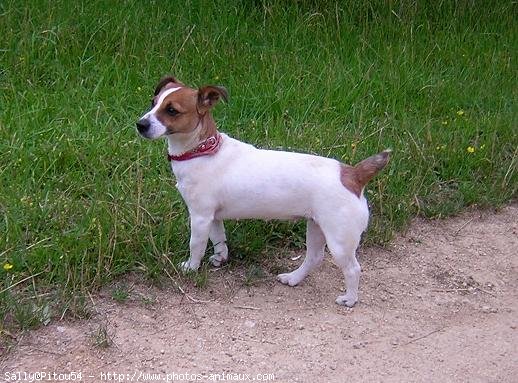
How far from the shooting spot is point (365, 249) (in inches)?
220

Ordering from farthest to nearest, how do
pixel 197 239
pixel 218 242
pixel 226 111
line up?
pixel 226 111
pixel 218 242
pixel 197 239

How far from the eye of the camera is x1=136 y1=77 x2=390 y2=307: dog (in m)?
4.55

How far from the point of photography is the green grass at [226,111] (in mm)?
4996

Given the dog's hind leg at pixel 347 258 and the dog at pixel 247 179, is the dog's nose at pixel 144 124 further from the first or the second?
the dog's hind leg at pixel 347 258

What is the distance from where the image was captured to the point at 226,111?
680 centimetres

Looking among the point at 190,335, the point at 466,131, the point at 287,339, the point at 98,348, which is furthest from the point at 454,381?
the point at 466,131

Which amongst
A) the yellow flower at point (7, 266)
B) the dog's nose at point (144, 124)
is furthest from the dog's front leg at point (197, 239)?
the yellow flower at point (7, 266)

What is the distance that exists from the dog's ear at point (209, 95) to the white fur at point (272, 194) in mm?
154

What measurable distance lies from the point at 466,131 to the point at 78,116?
2.86 m

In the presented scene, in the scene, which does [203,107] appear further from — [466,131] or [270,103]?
[466,131]

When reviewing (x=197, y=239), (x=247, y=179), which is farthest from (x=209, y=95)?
(x=197, y=239)

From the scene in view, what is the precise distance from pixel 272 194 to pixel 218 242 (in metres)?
0.59

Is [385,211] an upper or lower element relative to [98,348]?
lower

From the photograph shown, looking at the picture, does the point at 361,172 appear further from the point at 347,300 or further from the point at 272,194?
the point at 347,300
